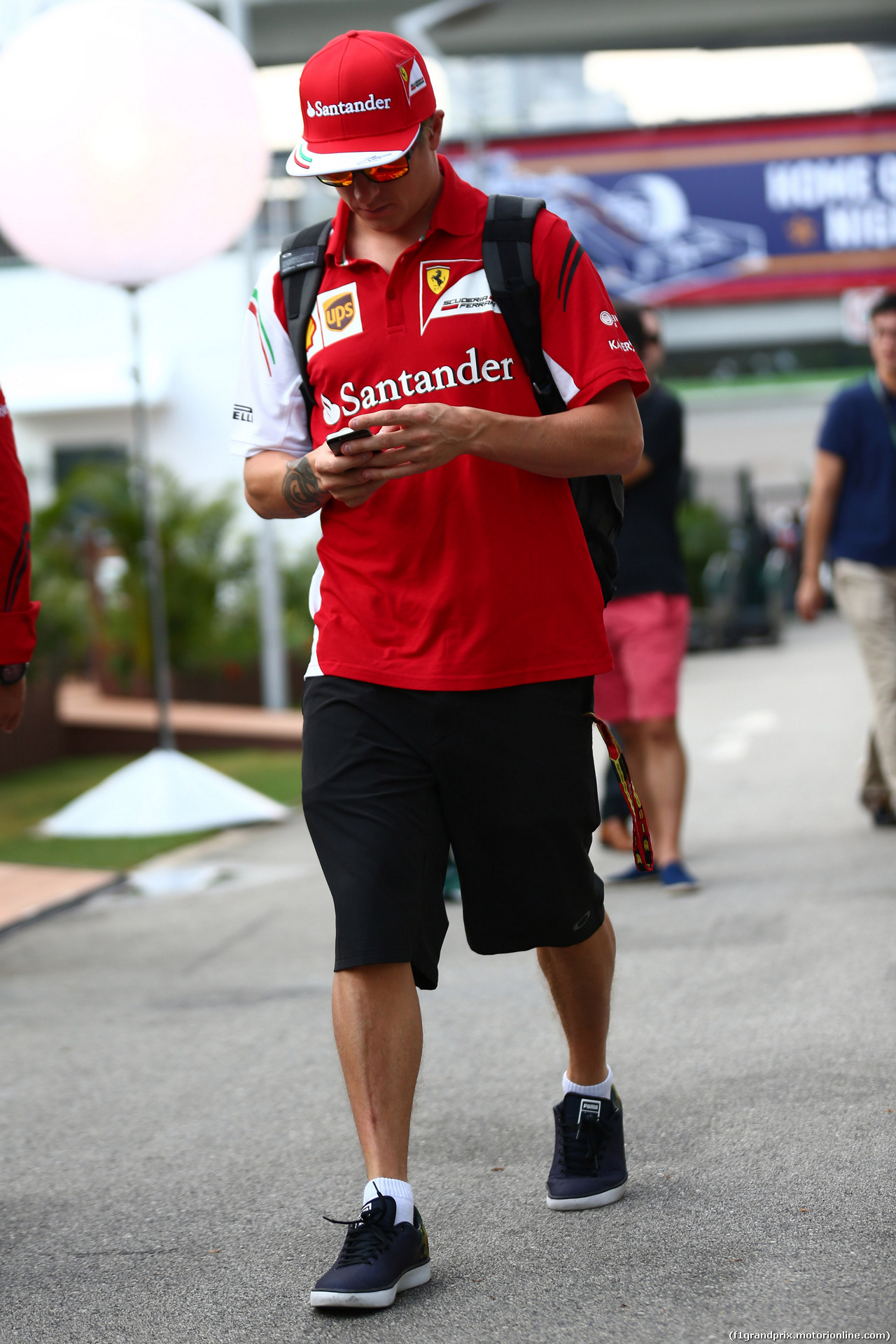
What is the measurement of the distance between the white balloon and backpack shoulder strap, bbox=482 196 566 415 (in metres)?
4.17

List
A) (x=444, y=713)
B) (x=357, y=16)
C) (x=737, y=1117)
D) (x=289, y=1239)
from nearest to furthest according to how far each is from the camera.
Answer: (x=444, y=713)
(x=289, y=1239)
(x=737, y=1117)
(x=357, y=16)

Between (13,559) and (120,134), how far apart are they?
3.79 m

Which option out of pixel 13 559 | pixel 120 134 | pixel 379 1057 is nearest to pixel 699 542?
pixel 120 134

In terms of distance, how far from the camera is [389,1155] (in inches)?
109

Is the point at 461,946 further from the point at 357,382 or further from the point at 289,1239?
the point at 357,382

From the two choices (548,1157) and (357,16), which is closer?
(548,1157)

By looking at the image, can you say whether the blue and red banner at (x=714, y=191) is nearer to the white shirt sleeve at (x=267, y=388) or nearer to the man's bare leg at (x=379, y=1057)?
the white shirt sleeve at (x=267, y=388)

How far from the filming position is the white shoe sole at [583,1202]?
10.1ft

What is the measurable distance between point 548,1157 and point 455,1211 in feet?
1.10

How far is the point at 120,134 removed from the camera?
662 centimetres

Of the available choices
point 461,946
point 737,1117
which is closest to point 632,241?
point 461,946

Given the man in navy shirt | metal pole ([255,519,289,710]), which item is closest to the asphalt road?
the man in navy shirt

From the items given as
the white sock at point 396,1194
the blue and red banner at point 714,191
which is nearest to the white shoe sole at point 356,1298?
the white sock at point 396,1194

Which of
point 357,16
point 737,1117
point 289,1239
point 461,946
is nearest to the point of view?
point 289,1239
